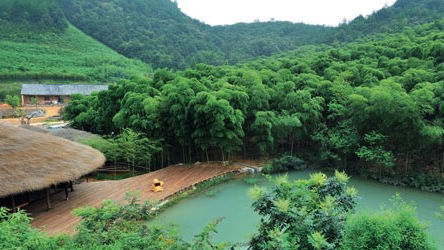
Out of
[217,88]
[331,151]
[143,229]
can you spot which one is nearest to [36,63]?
[217,88]

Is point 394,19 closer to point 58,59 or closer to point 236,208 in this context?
point 236,208

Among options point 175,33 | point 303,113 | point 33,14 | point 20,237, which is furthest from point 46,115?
point 175,33

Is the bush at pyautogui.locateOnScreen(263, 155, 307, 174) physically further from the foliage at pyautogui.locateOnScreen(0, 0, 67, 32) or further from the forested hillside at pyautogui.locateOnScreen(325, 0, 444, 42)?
the foliage at pyautogui.locateOnScreen(0, 0, 67, 32)

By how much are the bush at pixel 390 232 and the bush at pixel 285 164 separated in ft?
29.7

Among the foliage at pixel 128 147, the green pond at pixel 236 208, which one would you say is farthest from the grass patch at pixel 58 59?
the green pond at pixel 236 208

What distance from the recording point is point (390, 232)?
3662 millimetres

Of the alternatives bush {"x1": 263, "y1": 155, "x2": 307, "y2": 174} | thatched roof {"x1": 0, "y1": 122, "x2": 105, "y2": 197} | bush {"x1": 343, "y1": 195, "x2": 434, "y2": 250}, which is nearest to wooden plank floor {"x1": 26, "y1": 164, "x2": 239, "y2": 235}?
thatched roof {"x1": 0, "y1": 122, "x2": 105, "y2": 197}

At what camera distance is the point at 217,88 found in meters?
13.5

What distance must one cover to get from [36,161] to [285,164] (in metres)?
8.73

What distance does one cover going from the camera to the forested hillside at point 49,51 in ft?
123

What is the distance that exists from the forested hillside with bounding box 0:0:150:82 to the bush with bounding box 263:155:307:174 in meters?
32.2

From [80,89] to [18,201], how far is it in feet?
88.9

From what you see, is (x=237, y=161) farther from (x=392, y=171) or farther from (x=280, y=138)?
(x=392, y=171)

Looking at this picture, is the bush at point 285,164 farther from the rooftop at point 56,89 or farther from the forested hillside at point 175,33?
the rooftop at point 56,89
